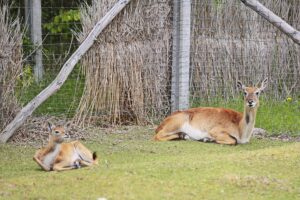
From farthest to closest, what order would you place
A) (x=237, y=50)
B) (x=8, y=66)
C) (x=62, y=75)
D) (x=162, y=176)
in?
(x=237, y=50) < (x=62, y=75) < (x=8, y=66) < (x=162, y=176)

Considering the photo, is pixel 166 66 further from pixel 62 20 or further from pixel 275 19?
pixel 62 20

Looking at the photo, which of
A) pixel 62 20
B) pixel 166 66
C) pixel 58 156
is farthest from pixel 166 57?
pixel 62 20

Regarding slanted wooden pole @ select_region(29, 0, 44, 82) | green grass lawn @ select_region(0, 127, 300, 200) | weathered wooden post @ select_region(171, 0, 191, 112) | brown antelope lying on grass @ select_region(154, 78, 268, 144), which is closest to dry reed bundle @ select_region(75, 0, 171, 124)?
weathered wooden post @ select_region(171, 0, 191, 112)

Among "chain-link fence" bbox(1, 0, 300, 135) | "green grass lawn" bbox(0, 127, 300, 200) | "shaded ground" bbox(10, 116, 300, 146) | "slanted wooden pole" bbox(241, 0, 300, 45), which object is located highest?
"slanted wooden pole" bbox(241, 0, 300, 45)

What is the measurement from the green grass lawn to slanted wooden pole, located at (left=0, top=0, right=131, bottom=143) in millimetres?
457

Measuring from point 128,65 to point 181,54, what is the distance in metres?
0.98

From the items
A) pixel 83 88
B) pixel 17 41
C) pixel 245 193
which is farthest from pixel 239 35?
pixel 245 193

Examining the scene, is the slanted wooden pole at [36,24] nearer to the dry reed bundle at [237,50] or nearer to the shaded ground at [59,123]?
the shaded ground at [59,123]

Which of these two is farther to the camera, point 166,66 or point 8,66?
point 166,66

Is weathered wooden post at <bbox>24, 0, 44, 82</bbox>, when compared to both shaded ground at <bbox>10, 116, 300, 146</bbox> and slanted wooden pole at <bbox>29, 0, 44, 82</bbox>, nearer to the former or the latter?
slanted wooden pole at <bbox>29, 0, 44, 82</bbox>

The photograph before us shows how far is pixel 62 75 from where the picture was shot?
1163 cm

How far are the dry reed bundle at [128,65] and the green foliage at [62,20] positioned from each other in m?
4.05

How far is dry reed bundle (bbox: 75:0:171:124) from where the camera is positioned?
12.4 meters

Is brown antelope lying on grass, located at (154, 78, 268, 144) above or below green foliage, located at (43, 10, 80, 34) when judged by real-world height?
below
